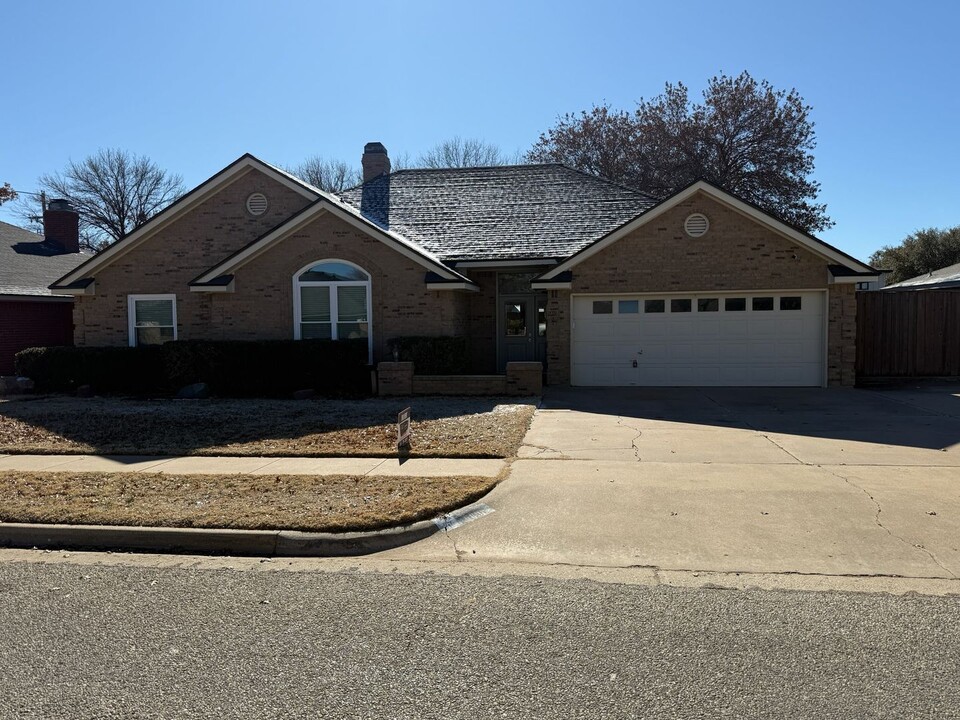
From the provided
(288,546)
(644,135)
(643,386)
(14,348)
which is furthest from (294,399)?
(644,135)

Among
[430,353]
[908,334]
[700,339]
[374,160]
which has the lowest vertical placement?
[430,353]

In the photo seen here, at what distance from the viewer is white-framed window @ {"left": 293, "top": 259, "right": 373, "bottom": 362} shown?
1645 centimetres

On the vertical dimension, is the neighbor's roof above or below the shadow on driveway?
above

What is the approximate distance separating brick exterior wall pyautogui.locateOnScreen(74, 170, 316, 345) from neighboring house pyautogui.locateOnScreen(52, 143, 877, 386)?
4cm

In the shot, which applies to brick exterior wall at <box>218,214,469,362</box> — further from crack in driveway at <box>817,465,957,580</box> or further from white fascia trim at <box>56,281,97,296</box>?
crack in driveway at <box>817,465,957,580</box>

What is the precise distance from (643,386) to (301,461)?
9.51 metres

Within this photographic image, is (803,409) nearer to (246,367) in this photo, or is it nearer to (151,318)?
(246,367)

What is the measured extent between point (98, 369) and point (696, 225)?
46.8 ft

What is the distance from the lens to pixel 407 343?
15.5 metres

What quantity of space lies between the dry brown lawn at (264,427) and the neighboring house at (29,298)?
740 centimetres

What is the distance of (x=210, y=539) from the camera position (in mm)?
5785

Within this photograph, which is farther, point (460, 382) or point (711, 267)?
point (711, 267)

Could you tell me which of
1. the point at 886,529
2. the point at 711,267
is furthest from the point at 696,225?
the point at 886,529

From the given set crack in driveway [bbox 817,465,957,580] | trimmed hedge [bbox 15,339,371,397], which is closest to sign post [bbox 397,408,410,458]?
crack in driveway [bbox 817,465,957,580]
